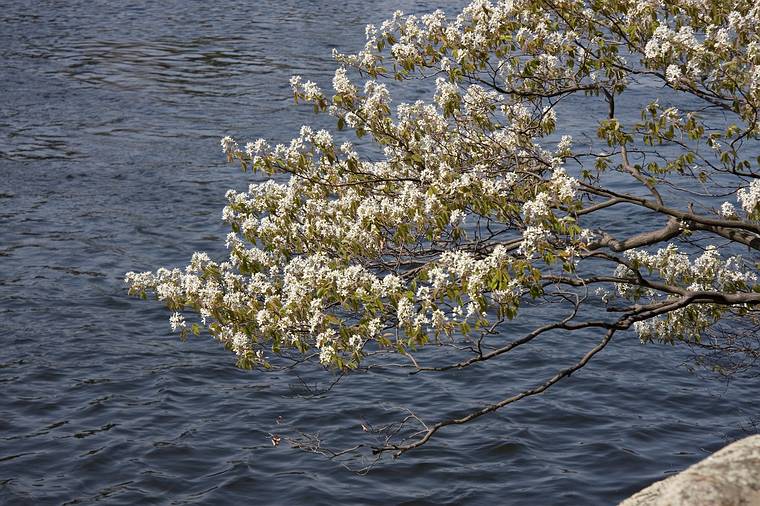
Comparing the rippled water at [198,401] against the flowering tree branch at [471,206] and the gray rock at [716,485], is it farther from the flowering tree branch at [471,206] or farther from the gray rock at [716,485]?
the gray rock at [716,485]

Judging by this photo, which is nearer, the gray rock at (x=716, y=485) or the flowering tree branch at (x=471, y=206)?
the gray rock at (x=716, y=485)

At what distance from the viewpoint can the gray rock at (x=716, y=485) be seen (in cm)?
718

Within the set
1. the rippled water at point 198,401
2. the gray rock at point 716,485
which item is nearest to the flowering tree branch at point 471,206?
the rippled water at point 198,401

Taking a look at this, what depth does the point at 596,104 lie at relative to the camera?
41594mm

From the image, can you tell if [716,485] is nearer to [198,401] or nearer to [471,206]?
[471,206]

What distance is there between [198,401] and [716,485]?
1409 cm

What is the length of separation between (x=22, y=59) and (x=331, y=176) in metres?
39.8

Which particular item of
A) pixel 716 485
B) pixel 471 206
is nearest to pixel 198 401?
pixel 471 206

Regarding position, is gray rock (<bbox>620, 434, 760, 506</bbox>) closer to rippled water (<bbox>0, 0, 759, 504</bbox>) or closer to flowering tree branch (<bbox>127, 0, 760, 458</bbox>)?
flowering tree branch (<bbox>127, 0, 760, 458</bbox>)

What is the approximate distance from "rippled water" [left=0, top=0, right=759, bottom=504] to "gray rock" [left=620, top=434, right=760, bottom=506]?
9.42m

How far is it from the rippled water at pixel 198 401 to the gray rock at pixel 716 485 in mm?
9422

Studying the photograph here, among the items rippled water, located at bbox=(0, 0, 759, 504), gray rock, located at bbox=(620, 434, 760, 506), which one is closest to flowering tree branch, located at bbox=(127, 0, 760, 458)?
rippled water, located at bbox=(0, 0, 759, 504)

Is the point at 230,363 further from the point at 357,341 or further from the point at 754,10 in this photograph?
the point at 754,10

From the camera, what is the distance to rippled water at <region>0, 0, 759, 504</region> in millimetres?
17188
